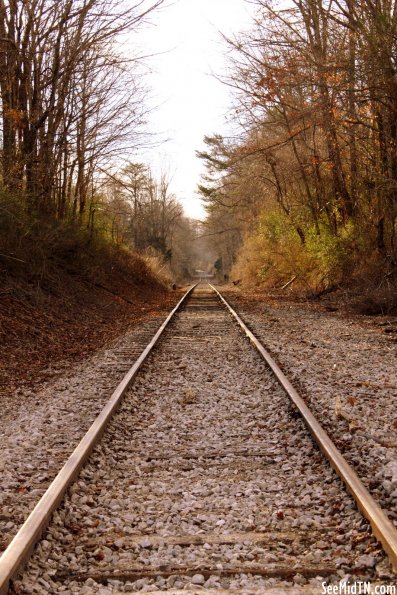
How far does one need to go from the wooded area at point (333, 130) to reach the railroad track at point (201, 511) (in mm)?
10351

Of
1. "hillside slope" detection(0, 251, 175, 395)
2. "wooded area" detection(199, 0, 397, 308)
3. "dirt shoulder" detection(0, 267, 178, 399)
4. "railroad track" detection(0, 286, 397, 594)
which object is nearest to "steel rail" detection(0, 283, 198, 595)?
"railroad track" detection(0, 286, 397, 594)

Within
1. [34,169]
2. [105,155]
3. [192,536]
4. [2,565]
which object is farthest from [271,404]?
[105,155]

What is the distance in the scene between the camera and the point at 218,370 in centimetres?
841

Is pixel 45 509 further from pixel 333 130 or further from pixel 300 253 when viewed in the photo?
pixel 300 253

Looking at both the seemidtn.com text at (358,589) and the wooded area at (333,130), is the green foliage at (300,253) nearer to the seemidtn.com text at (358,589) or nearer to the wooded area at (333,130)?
the wooded area at (333,130)

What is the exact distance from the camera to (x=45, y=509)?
3.53m

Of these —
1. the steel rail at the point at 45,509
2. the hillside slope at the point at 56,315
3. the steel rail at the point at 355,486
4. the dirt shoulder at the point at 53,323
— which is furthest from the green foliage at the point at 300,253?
the steel rail at the point at 45,509

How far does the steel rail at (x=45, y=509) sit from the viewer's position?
2891 mm

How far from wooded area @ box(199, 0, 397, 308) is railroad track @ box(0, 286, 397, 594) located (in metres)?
10.4

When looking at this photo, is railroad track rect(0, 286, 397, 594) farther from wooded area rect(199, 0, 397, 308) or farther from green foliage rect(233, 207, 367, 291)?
green foliage rect(233, 207, 367, 291)

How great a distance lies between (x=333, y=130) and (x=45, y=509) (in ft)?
56.5

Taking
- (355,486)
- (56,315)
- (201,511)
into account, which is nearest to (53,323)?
(56,315)

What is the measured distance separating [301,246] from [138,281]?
7.68 meters

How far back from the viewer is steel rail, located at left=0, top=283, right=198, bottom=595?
114 inches
